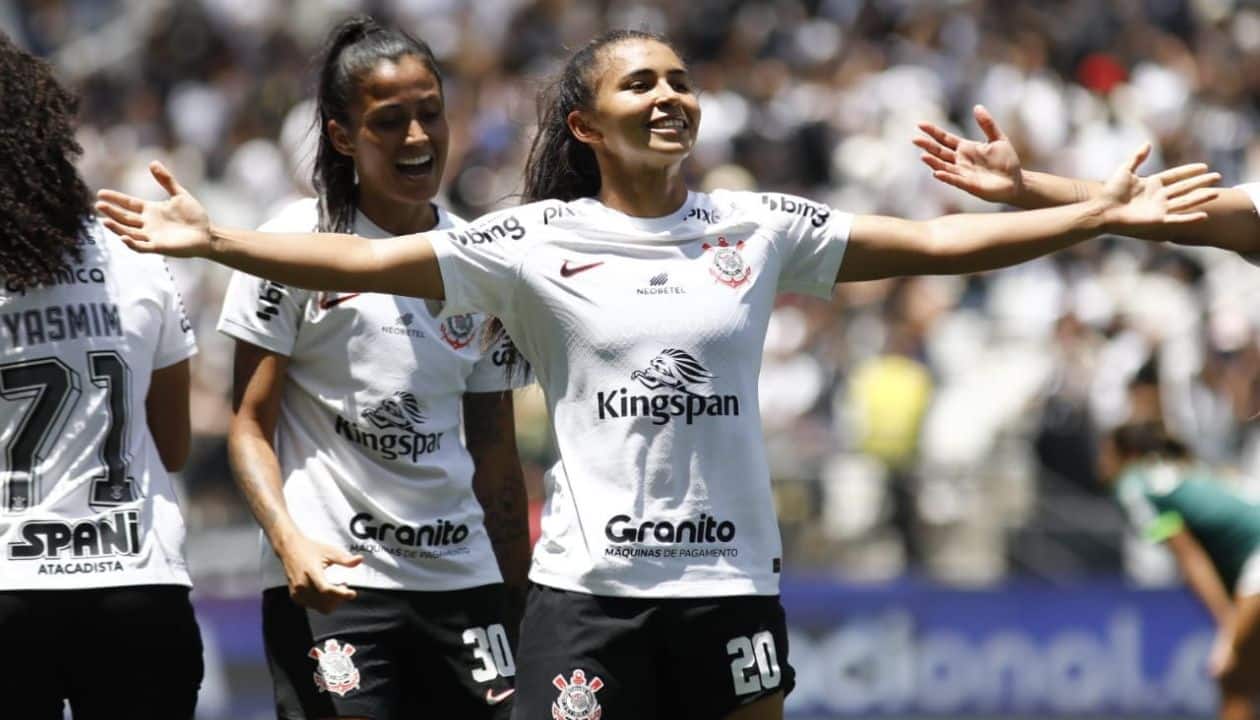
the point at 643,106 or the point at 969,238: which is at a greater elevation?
the point at 643,106

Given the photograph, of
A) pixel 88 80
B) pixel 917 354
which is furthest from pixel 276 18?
pixel 917 354

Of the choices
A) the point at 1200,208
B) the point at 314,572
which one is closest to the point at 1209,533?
the point at 1200,208

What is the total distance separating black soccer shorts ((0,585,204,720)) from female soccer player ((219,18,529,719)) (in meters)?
0.44

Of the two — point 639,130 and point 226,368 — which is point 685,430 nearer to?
point 639,130

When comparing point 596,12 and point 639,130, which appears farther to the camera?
point 596,12

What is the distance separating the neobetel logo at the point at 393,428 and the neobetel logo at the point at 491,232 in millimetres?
723

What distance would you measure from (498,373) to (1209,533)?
392cm

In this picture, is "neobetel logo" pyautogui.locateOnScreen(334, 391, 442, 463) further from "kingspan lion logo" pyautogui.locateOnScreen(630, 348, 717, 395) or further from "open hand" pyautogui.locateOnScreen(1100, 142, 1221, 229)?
"open hand" pyautogui.locateOnScreen(1100, 142, 1221, 229)

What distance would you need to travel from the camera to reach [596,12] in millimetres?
18812

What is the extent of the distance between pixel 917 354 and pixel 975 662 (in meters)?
2.29

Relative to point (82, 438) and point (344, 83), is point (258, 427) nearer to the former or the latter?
point (82, 438)

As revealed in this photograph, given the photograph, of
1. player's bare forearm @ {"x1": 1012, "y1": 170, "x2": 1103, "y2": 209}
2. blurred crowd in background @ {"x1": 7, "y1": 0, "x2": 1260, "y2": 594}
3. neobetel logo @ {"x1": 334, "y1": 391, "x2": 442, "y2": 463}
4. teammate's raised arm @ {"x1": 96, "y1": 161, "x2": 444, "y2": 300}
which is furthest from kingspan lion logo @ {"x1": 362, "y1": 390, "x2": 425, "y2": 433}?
blurred crowd in background @ {"x1": 7, "y1": 0, "x2": 1260, "y2": 594}

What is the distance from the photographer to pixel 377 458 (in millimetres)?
5660

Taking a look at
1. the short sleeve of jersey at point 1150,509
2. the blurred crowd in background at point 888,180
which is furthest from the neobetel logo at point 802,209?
the blurred crowd in background at point 888,180
